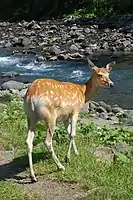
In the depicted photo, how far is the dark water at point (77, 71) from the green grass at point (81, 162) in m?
7.62

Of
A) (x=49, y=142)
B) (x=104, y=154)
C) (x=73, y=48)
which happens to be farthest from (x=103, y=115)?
(x=73, y=48)

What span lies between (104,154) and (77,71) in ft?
47.9

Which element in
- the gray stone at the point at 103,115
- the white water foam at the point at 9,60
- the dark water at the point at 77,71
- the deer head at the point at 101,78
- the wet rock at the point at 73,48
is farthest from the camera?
the wet rock at the point at 73,48

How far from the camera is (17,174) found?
7.78 m

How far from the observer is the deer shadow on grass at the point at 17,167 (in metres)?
7.66

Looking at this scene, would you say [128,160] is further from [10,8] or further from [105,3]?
[10,8]

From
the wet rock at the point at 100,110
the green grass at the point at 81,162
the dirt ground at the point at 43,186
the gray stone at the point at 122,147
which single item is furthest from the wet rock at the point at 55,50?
the dirt ground at the point at 43,186

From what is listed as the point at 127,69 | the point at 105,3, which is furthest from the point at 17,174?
the point at 105,3

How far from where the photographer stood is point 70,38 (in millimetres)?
31344

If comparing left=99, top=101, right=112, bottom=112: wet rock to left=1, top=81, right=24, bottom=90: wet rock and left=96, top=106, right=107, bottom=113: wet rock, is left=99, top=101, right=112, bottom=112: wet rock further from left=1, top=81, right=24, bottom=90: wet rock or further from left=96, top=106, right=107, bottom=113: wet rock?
left=1, top=81, right=24, bottom=90: wet rock

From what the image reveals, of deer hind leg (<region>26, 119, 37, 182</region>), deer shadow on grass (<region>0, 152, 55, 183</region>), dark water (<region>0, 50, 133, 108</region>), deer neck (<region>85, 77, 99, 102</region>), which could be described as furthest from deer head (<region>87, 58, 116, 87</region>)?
dark water (<region>0, 50, 133, 108</region>)

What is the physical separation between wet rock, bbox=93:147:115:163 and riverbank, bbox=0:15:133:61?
17.4 metres

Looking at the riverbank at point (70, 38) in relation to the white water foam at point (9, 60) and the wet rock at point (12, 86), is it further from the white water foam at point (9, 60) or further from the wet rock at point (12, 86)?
the wet rock at point (12, 86)

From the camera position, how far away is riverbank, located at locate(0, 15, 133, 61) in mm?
27484
